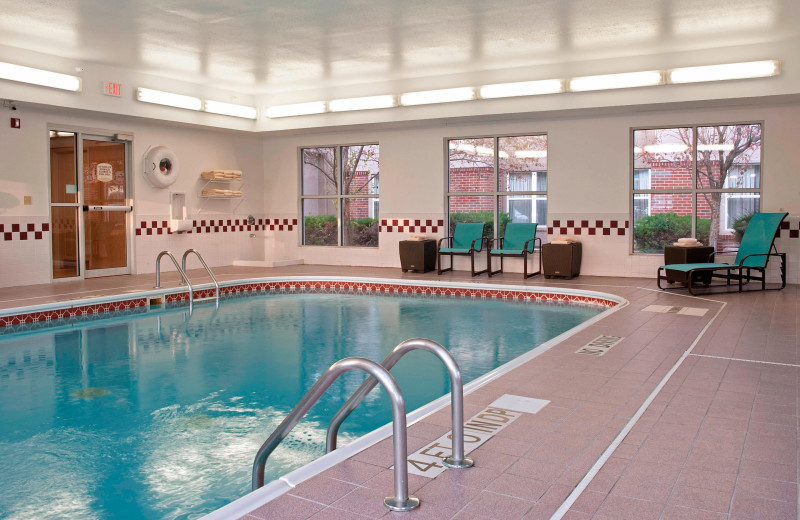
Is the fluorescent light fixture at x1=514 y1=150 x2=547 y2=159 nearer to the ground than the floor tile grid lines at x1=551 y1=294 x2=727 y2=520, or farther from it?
farther from it

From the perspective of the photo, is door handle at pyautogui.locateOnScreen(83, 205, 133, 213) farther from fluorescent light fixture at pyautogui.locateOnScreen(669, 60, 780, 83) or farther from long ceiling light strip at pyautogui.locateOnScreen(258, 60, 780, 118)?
fluorescent light fixture at pyautogui.locateOnScreen(669, 60, 780, 83)

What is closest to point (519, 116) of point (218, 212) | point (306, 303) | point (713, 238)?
point (713, 238)

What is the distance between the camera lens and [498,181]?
386 inches

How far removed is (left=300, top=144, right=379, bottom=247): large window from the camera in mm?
10836

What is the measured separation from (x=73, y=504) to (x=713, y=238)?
8085mm

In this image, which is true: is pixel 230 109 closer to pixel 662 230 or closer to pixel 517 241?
pixel 517 241

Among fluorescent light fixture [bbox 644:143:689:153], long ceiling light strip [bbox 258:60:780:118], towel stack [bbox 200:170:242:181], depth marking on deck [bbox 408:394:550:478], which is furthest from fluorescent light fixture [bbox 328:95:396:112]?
depth marking on deck [bbox 408:394:550:478]

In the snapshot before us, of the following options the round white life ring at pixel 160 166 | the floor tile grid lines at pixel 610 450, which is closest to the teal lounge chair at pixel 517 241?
the round white life ring at pixel 160 166

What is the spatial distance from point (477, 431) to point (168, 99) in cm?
764

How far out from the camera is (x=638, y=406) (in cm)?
315

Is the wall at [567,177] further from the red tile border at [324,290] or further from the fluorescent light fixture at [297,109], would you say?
the red tile border at [324,290]

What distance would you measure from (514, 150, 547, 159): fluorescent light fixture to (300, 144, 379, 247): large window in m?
2.31

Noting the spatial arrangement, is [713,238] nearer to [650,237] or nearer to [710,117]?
[650,237]

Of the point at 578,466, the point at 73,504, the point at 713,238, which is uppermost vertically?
the point at 713,238
